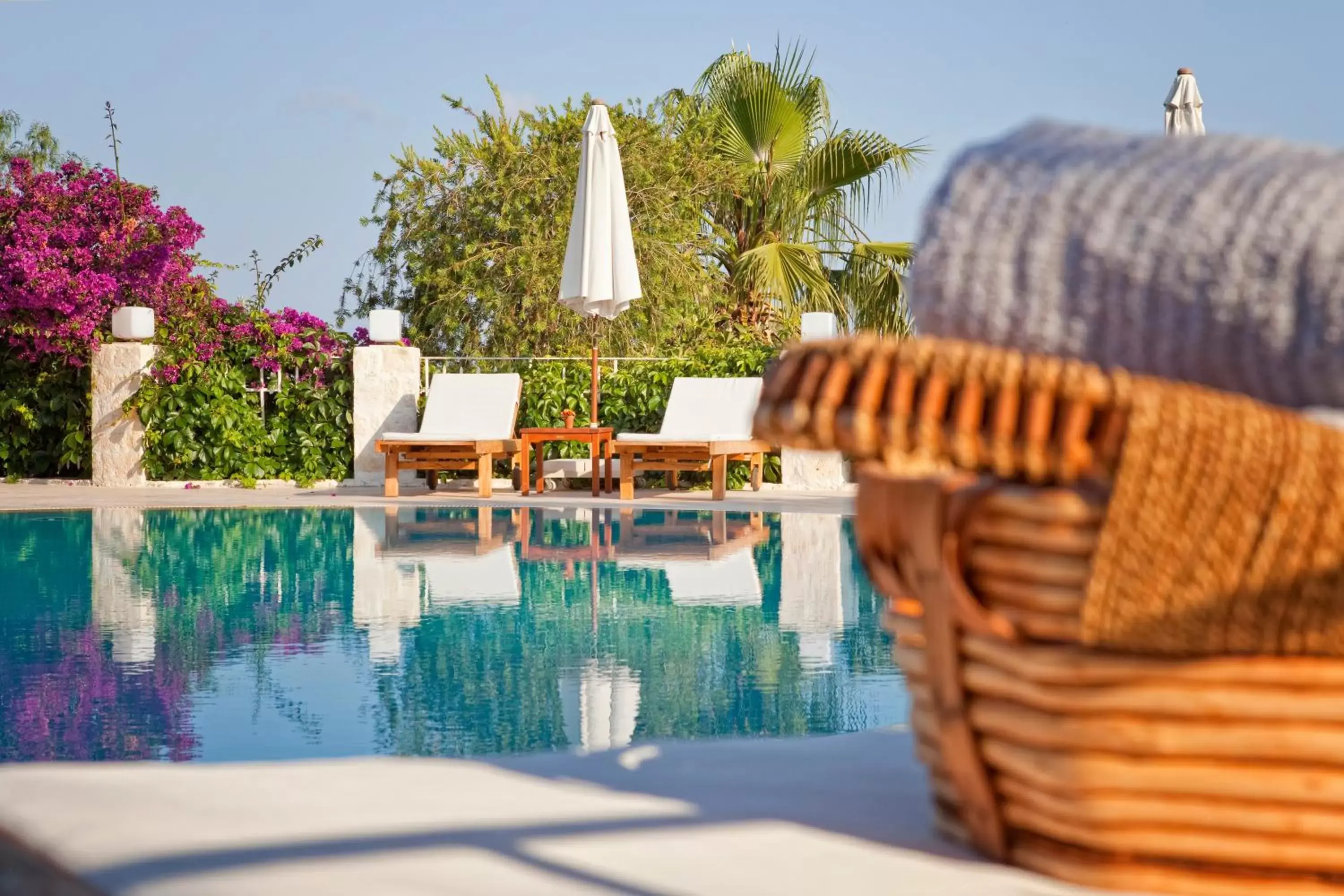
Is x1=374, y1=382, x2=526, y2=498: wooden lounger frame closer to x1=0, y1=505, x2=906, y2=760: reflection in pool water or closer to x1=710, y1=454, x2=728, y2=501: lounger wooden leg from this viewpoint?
x1=710, y1=454, x2=728, y2=501: lounger wooden leg

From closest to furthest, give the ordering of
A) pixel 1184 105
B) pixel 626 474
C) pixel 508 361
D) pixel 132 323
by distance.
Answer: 1. pixel 1184 105
2. pixel 626 474
3. pixel 132 323
4. pixel 508 361

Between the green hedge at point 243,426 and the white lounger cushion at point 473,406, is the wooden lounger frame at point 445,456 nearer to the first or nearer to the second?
the white lounger cushion at point 473,406

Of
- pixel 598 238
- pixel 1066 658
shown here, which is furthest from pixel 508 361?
pixel 1066 658

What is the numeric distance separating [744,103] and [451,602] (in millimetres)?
14042

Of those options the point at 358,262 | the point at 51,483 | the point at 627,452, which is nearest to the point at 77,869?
the point at 627,452

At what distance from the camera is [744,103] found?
18609 millimetres

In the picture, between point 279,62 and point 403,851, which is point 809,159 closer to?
point 279,62

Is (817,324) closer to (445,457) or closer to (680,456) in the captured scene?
(680,456)

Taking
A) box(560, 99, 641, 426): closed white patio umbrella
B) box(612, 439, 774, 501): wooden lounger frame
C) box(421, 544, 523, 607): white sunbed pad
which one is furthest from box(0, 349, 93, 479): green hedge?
box(421, 544, 523, 607): white sunbed pad

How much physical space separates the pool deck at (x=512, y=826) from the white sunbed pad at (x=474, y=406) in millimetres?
9069

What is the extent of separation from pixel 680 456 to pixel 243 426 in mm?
4209

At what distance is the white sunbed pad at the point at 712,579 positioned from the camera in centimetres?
579

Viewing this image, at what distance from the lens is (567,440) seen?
1136cm

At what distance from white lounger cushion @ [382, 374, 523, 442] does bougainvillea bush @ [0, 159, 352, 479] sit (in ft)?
4.42
